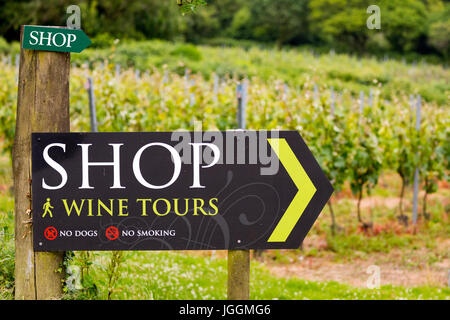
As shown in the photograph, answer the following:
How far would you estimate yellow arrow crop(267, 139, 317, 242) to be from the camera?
261cm

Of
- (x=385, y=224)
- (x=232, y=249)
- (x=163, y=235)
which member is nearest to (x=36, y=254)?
(x=163, y=235)

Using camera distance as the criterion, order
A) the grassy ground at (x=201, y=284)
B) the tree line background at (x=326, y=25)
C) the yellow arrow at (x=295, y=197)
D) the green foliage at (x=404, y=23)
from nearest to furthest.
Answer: the yellow arrow at (x=295, y=197) → the grassy ground at (x=201, y=284) → the tree line background at (x=326, y=25) → the green foliage at (x=404, y=23)

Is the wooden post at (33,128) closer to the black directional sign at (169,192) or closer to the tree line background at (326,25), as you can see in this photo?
the black directional sign at (169,192)

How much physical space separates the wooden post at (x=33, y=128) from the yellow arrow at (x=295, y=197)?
109 centimetres

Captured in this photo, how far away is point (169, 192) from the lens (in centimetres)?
262

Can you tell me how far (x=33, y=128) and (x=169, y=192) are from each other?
0.73m

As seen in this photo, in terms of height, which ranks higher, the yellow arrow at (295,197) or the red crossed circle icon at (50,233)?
the yellow arrow at (295,197)

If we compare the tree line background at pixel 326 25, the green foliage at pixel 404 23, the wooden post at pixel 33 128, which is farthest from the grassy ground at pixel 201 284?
the green foliage at pixel 404 23

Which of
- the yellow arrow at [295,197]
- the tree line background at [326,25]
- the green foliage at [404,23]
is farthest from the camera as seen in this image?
the green foliage at [404,23]

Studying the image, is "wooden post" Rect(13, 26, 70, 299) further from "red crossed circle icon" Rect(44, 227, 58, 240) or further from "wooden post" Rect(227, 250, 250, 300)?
"wooden post" Rect(227, 250, 250, 300)

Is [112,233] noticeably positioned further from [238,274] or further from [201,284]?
[201,284]

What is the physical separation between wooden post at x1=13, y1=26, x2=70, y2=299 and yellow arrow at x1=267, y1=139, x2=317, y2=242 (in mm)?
1087

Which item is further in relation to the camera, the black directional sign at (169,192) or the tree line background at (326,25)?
the tree line background at (326,25)

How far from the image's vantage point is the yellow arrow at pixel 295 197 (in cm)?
261
